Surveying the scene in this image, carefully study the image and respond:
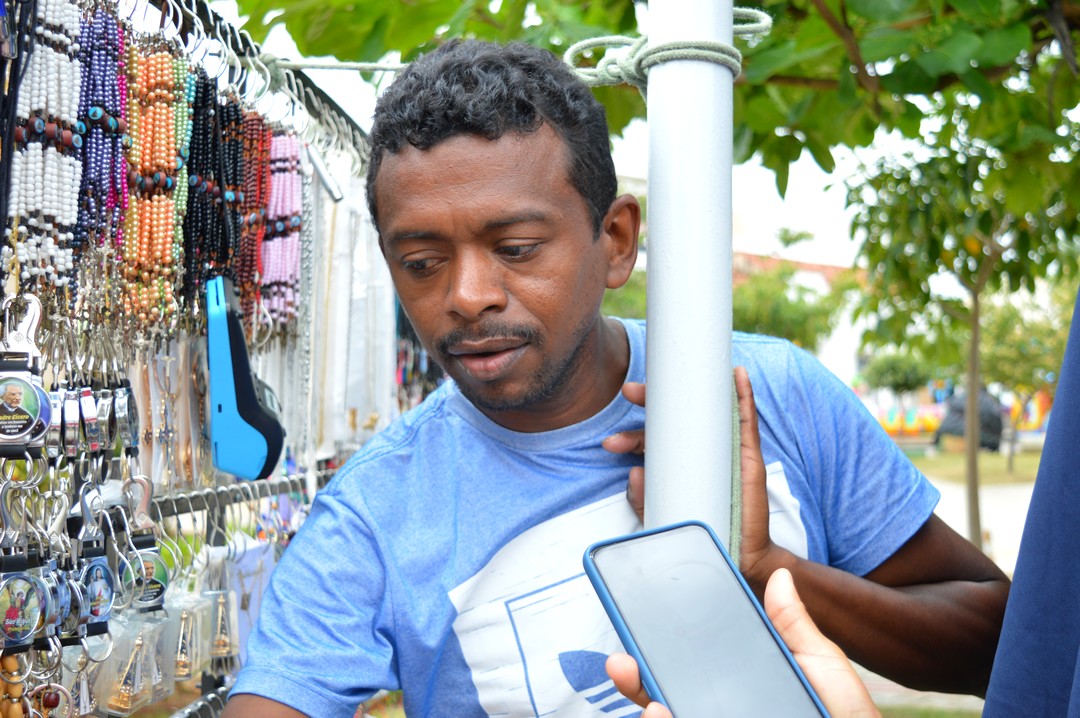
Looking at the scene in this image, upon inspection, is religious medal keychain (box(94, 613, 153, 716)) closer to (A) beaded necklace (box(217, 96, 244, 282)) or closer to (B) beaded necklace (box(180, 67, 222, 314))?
(B) beaded necklace (box(180, 67, 222, 314))

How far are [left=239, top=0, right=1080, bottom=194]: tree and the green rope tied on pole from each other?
1.03 metres

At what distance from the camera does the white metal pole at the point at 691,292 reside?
1309mm

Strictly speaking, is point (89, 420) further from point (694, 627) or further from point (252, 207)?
point (694, 627)

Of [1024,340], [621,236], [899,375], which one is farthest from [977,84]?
[899,375]

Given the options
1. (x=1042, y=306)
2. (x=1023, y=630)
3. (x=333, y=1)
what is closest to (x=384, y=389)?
(x=333, y=1)

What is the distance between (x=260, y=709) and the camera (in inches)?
52.8

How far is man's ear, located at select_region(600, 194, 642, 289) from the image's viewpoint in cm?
156

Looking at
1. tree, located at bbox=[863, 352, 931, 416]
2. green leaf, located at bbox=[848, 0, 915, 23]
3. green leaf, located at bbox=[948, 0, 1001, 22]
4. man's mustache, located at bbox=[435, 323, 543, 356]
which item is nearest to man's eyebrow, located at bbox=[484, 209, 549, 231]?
man's mustache, located at bbox=[435, 323, 543, 356]

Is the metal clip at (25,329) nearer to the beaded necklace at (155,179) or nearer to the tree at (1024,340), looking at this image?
the beaded necklace at (155,179)

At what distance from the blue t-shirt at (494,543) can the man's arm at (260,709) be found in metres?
0.01

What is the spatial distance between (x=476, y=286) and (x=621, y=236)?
12.8 inches

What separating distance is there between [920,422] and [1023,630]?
1170 inches

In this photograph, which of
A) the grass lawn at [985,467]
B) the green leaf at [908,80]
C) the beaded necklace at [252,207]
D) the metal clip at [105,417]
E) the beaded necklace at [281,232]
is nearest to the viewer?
the metal clip at [105,417]

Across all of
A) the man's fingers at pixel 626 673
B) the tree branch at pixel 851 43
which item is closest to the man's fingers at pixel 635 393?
the man's fingers at pixel 626 673
